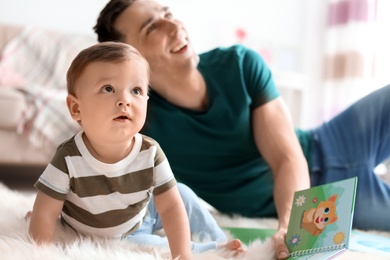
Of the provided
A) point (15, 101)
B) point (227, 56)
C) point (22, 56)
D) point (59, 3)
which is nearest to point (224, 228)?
point (227, 56)

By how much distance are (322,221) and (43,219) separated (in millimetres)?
490

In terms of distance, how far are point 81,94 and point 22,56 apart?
2.55m

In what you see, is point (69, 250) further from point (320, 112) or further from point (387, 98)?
point (320, 112)

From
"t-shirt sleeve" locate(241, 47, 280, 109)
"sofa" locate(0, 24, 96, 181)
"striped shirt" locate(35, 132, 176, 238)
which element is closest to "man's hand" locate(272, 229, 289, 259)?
"striped shirt" locate(35, 132, 176, 238)

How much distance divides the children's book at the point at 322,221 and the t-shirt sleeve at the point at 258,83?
47cm

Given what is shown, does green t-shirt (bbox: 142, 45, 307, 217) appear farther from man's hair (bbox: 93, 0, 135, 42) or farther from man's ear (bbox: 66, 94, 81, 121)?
man's ear (bbox: 66, 94, 81, 121)

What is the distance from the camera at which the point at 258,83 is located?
1.44 m

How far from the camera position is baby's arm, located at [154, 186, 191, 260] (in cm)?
87

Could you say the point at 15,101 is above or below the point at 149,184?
below

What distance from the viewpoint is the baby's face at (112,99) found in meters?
0.84

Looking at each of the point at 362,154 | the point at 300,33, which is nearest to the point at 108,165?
the point at 362,154

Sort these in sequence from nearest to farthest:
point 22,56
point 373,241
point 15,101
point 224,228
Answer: point 373,241 → point 224,228 → point 15,101 → point 22,56

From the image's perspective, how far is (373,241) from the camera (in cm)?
110

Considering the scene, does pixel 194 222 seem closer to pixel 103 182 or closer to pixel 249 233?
pixel 249 233
